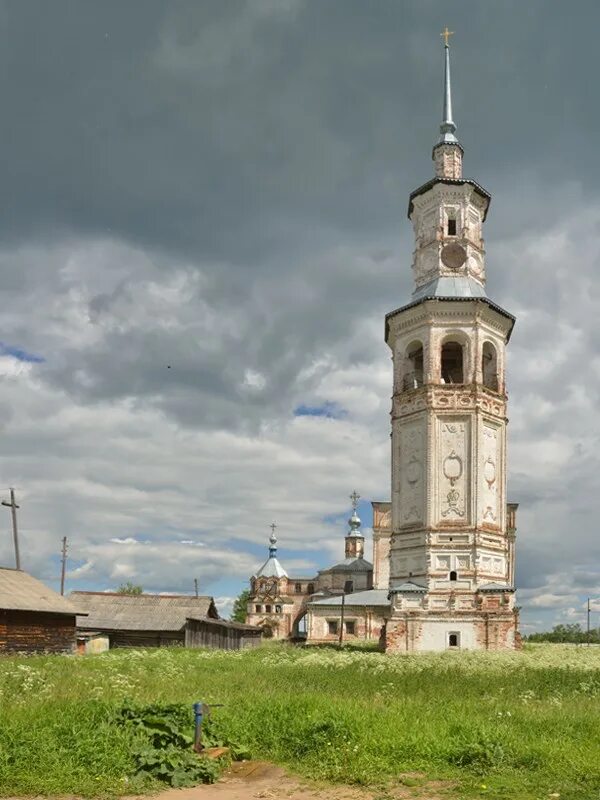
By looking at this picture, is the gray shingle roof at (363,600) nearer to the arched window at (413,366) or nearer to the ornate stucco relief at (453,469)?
the ornate stucco relief at (453,469)

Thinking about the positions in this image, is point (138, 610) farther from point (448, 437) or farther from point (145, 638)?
point (448, 437)

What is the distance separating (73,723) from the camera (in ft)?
33.6

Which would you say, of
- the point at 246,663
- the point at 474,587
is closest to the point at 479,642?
the point at 474,587

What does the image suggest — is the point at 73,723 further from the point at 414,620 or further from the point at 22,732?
the point at 414,620

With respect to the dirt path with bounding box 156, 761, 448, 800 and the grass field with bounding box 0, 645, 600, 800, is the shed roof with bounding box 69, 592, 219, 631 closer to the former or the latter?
the grass field with bounding box 0, 645, 600, 800

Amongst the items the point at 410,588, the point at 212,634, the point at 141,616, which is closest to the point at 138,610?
the point at 141,616

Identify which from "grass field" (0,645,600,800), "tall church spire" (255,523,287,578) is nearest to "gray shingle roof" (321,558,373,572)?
"tall church spire" (255,523,287,578)

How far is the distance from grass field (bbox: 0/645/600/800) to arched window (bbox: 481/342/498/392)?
19415mm

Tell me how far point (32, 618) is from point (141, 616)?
44.0 ft

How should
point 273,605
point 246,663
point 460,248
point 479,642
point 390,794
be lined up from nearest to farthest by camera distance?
point 390,794 → point 246,663 → point 479,642 → point 460,248 → point 273,605

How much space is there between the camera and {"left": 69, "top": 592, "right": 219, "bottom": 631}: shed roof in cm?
4275

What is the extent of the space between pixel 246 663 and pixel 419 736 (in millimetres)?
15767

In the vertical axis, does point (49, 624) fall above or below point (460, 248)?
below

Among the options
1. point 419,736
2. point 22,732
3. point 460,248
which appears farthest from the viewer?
point 460,248
